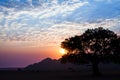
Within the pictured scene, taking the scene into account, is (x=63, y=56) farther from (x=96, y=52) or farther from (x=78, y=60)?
(x=96, y=52)

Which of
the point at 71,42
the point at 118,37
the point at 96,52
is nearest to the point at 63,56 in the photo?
the point at 71,42

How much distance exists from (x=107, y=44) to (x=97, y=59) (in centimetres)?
427

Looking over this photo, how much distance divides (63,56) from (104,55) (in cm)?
1114

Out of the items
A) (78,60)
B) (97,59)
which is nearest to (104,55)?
(97,59)

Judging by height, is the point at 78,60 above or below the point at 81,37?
below

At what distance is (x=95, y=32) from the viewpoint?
Answer: 234 feet

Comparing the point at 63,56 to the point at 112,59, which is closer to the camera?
the point at 112,59

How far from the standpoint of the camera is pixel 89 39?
71250 mm

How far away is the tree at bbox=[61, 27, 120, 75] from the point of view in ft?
232

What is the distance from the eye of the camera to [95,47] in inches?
2749

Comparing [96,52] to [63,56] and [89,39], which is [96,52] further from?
[63,56]

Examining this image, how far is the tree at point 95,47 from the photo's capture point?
232ft

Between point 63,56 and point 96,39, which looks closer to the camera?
point 96,39

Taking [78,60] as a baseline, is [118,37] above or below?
above
